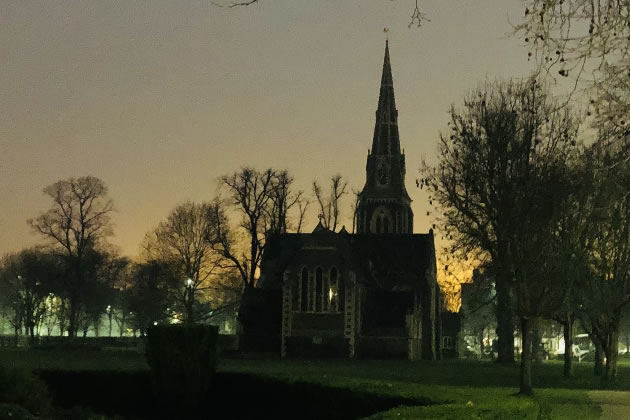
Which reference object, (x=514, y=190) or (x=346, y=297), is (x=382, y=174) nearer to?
(x=346, y=297)

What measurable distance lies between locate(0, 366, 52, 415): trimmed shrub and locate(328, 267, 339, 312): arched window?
45.1 metres

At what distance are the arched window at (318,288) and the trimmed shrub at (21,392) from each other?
148 ft

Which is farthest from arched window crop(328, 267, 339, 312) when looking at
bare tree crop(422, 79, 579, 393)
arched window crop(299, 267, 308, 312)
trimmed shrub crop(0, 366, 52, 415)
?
trimmed shrub crop(0, 366, 52, 415)

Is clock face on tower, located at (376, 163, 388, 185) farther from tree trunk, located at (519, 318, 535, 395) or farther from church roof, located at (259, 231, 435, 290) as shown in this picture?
tree trunk, located at (519, 318, 535, 395)

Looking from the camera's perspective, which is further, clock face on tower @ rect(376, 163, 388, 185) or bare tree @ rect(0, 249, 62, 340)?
clock face on tower @ rect(376, 163, 388, 185)

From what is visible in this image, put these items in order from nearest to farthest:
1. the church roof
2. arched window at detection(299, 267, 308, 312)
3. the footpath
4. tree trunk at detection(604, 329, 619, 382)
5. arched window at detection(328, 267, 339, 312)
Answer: the footpath
tree trunk at detection(604, 329, 619, 382)
arched window at detection(328, 267, 339, 312)
arched window at detection(299, 267, 308, 312)
the church roof

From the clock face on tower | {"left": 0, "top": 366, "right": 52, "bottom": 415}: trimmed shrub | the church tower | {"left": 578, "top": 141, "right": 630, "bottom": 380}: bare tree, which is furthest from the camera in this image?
the clock face on tower

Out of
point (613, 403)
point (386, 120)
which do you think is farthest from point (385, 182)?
point (613, 403)

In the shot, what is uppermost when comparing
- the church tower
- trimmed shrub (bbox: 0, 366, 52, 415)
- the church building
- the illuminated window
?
the church tower

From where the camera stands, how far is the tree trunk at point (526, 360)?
28.9 meters

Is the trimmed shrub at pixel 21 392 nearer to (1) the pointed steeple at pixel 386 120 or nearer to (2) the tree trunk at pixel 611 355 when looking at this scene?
(2) the tree trunk at pixel 611 355

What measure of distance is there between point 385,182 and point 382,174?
961 millimetres

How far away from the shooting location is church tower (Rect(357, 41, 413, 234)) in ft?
304

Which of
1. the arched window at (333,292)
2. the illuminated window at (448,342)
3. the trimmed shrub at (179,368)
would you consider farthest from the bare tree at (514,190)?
the illuminated window at (448,342)
